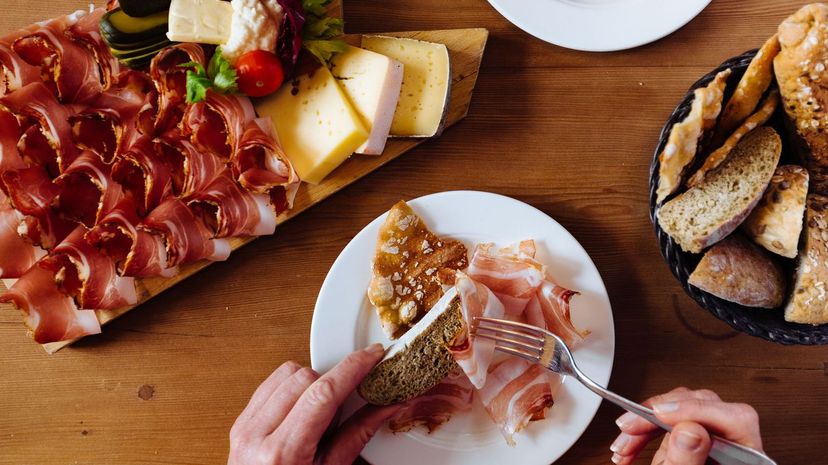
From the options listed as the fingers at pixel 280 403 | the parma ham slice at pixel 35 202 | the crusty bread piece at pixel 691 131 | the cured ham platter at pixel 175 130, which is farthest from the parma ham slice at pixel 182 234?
the crusty bread piece at pixel 691 131

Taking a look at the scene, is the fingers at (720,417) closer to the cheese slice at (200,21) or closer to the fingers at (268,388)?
the fingers at (268,388)

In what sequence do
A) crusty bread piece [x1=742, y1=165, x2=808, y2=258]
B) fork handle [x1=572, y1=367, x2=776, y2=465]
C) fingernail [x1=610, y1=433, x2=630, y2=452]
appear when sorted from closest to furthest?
fork handle [x1=572, y1=367, x2=776, y2=465]
crusty bread piece [x1=742, y1=165, x2=808, y2=258]
fingernail [x1=610, y1=433, x2=630, y2=452]

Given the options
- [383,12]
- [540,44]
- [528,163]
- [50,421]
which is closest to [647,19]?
[540,44]

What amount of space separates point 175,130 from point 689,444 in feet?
3.84

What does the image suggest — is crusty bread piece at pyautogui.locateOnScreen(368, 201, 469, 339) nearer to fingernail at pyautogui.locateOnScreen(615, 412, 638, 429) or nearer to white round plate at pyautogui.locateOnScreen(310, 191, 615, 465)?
white round plate at pyautogui.locateOnScreen(310, 191, 615, 465)

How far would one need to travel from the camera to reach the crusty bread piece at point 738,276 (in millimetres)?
1120

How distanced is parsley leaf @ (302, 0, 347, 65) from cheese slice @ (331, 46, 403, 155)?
0.11 feet

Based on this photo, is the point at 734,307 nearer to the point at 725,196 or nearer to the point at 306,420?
the point at 725,196

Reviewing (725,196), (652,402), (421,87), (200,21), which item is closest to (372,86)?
(421,87)

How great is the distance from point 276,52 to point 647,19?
2.64ft

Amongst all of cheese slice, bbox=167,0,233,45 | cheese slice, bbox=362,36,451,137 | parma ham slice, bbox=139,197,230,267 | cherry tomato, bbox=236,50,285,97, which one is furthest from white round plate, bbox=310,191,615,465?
cheese slice, bbox=167,0,233,45

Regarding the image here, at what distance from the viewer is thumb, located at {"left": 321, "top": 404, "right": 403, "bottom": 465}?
120cm

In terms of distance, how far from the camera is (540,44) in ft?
4.62

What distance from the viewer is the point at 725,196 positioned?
3.64 feet
